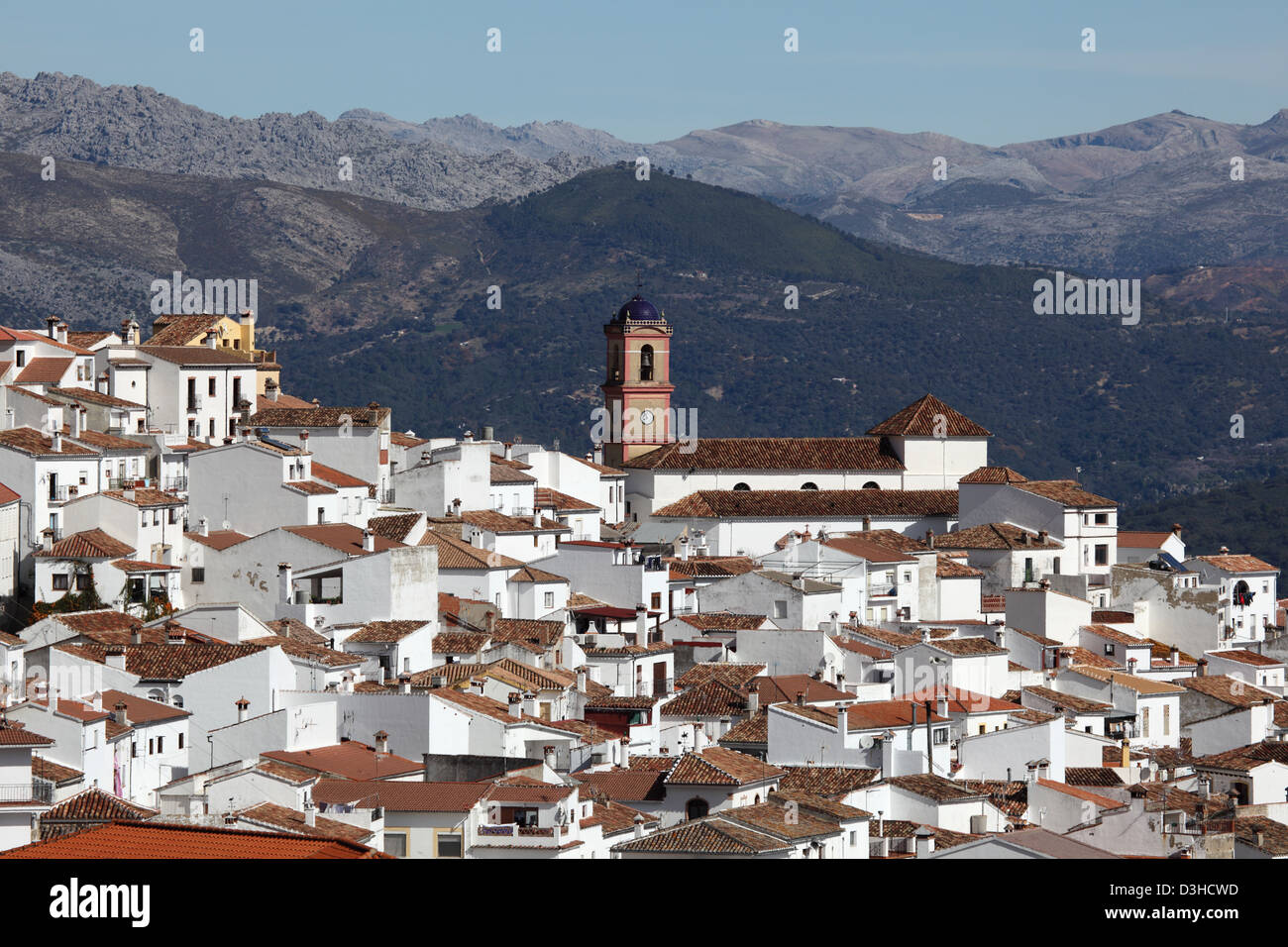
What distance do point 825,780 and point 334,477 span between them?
20.0m

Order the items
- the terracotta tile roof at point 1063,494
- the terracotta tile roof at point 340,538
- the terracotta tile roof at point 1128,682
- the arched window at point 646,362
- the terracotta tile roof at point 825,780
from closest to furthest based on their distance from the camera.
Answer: the terracotta tile roof at point 825,780 → the terracotta tile roof at point 340,538 → the terracotta tile roof at point 1128,682 → the terracotta tile roof at point 1063,494 → the arched window at point 646,362

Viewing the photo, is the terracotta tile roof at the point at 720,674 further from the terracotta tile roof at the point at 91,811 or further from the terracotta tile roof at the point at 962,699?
the terracotta tile roof at the point at 91,811

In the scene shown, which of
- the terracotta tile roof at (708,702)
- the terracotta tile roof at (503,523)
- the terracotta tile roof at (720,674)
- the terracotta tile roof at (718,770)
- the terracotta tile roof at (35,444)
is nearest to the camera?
the terracotta tile roof at (718,770)

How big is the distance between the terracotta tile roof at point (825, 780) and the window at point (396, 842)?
605 centimetres

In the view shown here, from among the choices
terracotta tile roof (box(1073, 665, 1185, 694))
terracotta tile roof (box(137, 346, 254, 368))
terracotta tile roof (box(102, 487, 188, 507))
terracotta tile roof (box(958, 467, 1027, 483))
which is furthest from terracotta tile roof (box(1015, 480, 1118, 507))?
terracotta tile roof (box(102, 487, 188, 507))

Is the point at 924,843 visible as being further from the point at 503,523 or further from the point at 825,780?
the point at 503,523

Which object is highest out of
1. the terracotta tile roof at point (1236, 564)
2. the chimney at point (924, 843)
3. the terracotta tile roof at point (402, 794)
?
the terracotta tile roof at point (1236, 564)

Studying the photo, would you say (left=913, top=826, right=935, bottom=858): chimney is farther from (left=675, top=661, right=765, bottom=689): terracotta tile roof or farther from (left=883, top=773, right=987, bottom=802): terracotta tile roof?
(left=675, top=661, right=765, bottom=689): terracotta tile roof

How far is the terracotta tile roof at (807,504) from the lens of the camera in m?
63.4

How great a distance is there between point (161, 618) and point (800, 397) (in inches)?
6017

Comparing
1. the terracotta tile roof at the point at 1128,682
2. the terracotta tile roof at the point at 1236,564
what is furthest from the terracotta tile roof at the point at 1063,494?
the terracotta tile roof at the point at 1128,682

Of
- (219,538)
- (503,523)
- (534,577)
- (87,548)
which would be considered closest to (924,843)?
(87,548)

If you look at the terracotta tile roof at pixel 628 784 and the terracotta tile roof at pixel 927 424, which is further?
the terracotta tile roof at pixel 927 424

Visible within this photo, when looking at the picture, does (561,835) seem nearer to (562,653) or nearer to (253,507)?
(562,653)
